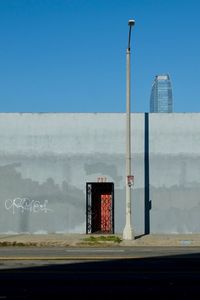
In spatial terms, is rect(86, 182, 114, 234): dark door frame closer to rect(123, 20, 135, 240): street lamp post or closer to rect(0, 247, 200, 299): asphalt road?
rect(123, 20, 135, 240): street lamp post

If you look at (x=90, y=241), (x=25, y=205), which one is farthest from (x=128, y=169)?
(x=25, y=205)

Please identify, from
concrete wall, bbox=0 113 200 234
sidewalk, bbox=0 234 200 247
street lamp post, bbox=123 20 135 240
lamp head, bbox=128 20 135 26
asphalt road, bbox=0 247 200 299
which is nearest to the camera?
asphalt road, bbox=0 247 200 299

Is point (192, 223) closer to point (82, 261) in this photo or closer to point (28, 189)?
point (28, 189)

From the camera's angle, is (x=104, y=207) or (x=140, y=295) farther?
(x=104, y=207)

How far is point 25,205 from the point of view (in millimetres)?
26328

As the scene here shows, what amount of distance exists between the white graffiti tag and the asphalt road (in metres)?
9.93

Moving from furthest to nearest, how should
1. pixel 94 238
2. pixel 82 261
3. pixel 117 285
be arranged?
pixel 94 238 → pixel 82 261 → pixel 117 285

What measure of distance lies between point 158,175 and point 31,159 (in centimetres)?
609

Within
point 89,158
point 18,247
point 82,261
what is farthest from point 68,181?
point 82,261

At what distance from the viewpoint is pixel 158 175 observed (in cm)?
2633

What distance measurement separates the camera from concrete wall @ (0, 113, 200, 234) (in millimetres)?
26203

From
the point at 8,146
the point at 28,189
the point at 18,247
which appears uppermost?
the point at 8,146

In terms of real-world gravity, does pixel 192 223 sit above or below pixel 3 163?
below

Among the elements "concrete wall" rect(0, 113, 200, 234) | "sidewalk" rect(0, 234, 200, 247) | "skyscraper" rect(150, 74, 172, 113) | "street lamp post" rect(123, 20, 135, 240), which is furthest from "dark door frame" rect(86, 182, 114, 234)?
"skyscraper" rect(150, 74, 172, 113)
